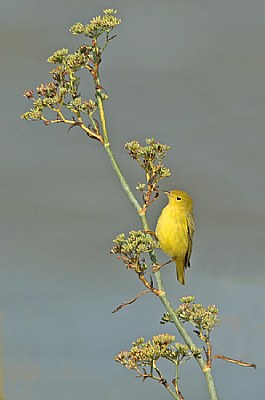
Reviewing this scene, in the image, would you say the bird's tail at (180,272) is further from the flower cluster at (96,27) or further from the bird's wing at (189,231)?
the flower cluster at (96,27)

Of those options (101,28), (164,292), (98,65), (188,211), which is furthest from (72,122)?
(188,211)

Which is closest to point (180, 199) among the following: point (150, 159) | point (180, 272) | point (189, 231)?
point (189, 231)

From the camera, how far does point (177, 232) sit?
4480mm

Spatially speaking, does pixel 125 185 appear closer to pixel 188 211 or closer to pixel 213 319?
pixel 213 319

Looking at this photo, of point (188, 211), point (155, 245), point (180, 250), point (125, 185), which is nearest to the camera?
point (125, 185)

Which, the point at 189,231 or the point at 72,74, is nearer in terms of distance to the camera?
the point at 72,74

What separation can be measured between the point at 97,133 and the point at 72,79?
0.37 meters

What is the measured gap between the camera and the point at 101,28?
2809 mm

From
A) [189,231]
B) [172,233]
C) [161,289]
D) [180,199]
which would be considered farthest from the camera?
[180,199]

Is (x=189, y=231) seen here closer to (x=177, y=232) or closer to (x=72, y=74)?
(x=177, y=232)

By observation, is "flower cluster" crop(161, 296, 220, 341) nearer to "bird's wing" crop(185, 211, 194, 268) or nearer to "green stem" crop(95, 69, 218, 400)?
"green stem" crop(95, 69, 218, 400)

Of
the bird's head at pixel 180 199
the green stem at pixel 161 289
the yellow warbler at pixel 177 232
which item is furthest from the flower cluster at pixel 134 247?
the bird's head at pixel 180 199

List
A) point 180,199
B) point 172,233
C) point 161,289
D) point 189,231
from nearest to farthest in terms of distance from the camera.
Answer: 1. point 161,289
2. point 172,233
3. point 189,231
4. point 180,199

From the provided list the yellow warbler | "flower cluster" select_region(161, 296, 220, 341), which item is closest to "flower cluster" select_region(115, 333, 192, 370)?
"flower cluster" select_region(161, 296, 220, 341)
